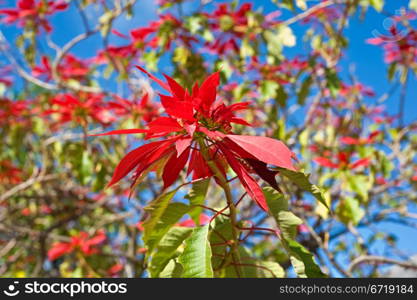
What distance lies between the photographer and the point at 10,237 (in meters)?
3.35

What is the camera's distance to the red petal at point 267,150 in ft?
1.96

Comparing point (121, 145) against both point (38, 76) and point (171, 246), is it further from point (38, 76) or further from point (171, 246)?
point (171, 246)

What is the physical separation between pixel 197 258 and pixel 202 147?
0.20m

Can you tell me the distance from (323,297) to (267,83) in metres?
1.62

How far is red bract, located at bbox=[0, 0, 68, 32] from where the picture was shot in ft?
8.41

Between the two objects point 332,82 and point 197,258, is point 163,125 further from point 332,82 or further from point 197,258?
point 332,82

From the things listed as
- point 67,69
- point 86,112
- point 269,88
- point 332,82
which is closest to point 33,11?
point 67,69

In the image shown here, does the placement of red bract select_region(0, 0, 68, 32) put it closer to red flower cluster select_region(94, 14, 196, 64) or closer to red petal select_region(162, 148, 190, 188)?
red flower cluster select_region(94, 14, 196, 64)

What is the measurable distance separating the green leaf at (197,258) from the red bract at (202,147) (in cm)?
12

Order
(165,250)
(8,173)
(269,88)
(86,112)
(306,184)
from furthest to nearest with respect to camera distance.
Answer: (8,173), (269,88), (86,112), (165,250), (306,184)

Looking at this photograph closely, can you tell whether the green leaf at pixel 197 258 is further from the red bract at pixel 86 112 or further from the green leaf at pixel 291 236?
the red bract at pixel 86 112

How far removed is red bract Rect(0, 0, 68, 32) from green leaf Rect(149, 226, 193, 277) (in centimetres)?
222

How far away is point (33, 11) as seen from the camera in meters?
2.61

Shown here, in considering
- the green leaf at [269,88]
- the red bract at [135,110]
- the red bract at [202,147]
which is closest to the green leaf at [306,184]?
the red bract at [202,147]
